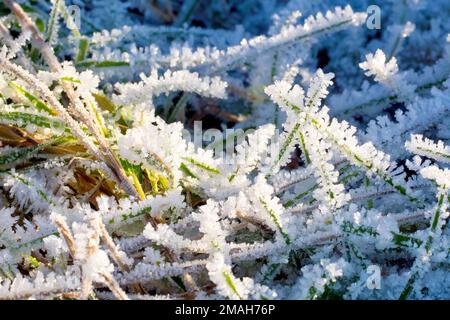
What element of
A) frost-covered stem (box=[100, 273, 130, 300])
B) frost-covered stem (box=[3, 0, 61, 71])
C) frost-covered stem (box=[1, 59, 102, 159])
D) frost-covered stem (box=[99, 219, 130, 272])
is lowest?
frost-covered stem (box=[100, 273, 130, 300])

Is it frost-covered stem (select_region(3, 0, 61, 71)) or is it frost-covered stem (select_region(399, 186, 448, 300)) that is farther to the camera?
frost-covered stem (select_region(3, 0, 61, 71))

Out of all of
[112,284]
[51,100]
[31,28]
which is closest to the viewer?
[112,284]

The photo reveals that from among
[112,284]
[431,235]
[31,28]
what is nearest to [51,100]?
[31,28]

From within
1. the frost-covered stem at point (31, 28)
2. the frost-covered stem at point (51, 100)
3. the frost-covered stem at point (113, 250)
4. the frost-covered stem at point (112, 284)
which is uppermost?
the frost-covered stem at point (31, 28)

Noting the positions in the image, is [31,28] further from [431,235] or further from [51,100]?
[431,235]

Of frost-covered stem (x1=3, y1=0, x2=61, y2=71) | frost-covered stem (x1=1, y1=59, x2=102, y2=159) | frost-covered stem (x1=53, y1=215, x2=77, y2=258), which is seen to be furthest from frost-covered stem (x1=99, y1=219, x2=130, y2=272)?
frost-covered stem (x1=3, y1=0, x2=61, y2=71)

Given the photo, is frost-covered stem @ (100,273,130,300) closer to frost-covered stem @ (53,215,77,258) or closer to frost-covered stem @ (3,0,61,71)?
frost-covered stem @ (53,215,77,258)

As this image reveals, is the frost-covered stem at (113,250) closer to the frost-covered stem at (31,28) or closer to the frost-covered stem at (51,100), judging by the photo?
the frost-covered stem at (51,100)

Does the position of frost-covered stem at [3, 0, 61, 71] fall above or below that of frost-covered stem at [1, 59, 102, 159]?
above

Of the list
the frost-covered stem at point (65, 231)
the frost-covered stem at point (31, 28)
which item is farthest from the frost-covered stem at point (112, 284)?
the frost-covered stem at point (31, 28)

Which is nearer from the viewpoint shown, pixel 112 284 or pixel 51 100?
pixel 112 284
